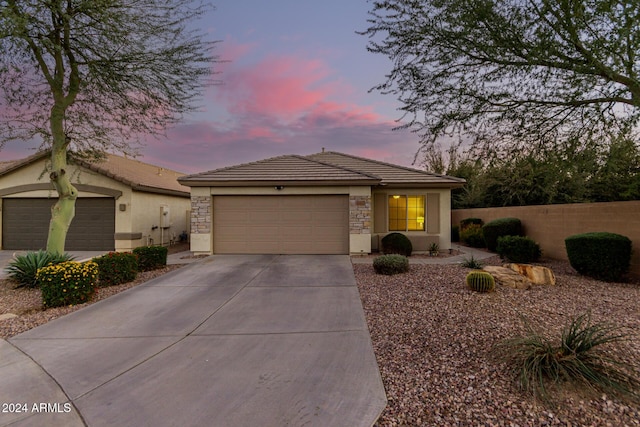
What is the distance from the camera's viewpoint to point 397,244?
37.0ft

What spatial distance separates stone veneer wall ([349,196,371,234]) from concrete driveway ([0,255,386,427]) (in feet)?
15.9

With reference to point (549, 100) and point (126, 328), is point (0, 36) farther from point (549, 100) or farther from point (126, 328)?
Result: point (549, 100)

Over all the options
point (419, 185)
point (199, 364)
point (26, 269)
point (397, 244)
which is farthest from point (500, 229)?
point (26, 269)

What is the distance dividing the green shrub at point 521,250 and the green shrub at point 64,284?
11107mm

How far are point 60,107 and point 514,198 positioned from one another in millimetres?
20778

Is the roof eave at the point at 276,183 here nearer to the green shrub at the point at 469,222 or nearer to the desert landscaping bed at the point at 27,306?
the desert landscaping bed at the point at 27,306

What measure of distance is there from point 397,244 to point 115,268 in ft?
28.5

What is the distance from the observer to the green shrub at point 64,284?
5633 mm

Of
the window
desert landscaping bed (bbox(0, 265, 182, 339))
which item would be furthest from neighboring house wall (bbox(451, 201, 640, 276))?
desert landscaping bed (bbox(0, 265, 182, 339))

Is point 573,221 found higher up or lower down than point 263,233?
higher up

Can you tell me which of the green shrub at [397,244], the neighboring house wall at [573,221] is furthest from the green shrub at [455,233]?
the green shrub at [397,244]

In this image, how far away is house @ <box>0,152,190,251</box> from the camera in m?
12.4

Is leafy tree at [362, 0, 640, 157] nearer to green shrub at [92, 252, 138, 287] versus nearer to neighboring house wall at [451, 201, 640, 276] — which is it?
neighboring house wall at [451, 201, 640, 276]

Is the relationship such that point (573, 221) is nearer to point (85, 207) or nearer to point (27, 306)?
point (27, 306)
